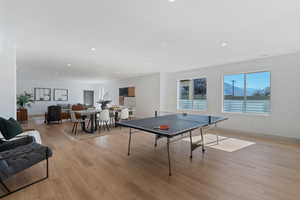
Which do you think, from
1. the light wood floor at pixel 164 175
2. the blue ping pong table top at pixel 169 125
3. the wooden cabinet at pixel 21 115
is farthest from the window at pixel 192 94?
the wooden cabinet at pixel 21 115

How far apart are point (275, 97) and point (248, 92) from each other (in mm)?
799

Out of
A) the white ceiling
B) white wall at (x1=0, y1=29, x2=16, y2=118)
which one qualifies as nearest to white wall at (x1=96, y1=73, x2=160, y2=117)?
the white ceiling

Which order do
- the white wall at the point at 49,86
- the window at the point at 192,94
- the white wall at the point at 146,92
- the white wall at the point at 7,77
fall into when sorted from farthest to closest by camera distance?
the white wall at the point at 49,86
the white wall at the point at 146,92
the window at the point at 192,94
the white wall at the point at 7,77

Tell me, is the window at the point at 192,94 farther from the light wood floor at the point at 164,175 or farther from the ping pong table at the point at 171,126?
the ping pong table at the point at 171,126

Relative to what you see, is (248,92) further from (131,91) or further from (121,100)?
(121,100)

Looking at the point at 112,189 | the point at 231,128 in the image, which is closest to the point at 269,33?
the point at 231,128

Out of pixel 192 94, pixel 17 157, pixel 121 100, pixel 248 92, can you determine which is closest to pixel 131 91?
pixel 121 100

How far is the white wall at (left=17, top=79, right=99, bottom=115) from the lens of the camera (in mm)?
9615

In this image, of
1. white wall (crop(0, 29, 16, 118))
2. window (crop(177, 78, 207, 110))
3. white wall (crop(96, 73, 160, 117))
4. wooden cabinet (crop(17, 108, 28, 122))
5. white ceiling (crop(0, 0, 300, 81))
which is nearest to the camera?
white ceiling (crop(0, 0, 300, 81))

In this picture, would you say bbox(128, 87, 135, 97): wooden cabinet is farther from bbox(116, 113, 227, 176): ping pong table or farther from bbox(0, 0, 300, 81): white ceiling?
bbox(116, 113, 227, 176): ping pong table

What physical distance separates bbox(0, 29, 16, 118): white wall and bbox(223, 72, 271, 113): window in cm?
642

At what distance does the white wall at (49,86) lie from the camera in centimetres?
961

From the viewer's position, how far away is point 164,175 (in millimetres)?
2332

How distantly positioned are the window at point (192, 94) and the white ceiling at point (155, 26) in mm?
2310
